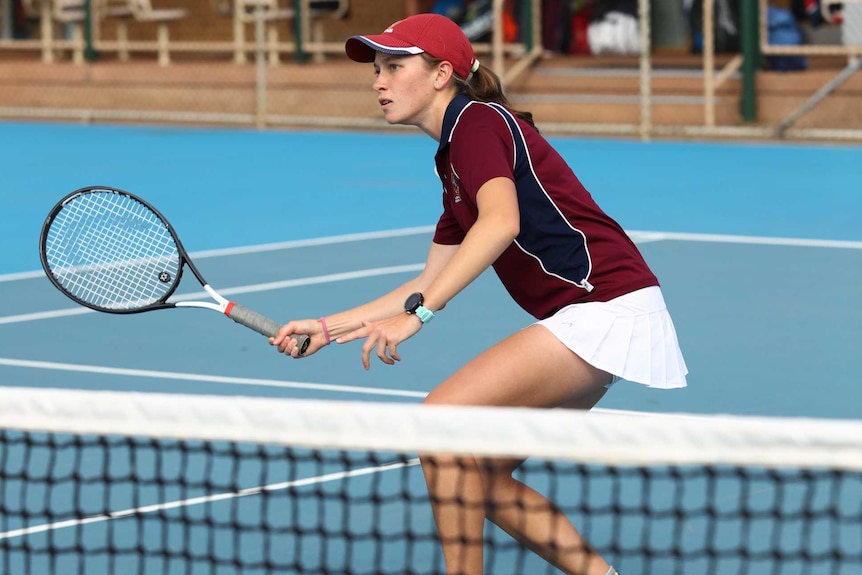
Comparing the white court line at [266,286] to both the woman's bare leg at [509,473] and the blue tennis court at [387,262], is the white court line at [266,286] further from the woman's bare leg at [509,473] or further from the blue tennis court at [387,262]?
the woman's bare leg at [509,473]

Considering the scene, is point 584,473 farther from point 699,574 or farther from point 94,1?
point 94,1

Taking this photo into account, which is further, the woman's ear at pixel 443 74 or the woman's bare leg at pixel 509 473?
the woman's ear at pixel 443 74

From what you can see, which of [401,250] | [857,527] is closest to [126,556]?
[857,527]

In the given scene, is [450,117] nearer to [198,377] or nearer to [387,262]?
[198,377]

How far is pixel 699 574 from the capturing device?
412 cm

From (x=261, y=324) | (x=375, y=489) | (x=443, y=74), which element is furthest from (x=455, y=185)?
(x=375, y=489)

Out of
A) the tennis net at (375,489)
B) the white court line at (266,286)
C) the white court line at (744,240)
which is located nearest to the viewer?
the tennis net at (375,489)

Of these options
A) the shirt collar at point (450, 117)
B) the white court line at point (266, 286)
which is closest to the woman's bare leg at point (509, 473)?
the shirt collar at point (450, 117)

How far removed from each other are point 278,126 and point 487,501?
45.8 ft

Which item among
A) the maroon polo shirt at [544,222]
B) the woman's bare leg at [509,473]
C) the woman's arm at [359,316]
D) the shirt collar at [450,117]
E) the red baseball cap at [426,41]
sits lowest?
the woman's bare leg at [509,473]

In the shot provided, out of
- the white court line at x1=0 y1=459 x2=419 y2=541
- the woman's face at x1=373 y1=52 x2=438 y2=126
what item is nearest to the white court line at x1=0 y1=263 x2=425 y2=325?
the white court line at x1=0 y1=459 x2=419 y2=541

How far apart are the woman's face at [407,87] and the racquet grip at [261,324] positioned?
0.57 meters

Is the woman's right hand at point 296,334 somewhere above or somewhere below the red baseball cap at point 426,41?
below

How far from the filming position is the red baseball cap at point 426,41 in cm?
377
